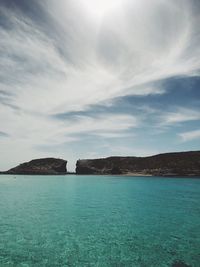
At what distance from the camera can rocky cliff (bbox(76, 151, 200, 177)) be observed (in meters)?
157

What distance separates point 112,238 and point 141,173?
156 metres

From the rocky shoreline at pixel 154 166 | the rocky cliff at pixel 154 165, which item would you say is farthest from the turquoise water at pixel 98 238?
the rocky cliff at pixel 154 165

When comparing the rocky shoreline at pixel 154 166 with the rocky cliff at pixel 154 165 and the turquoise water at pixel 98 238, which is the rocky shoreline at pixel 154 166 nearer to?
the rocky cliff at pixel 154 165

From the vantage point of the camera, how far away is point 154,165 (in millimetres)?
174625

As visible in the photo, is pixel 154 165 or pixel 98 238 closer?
pixel 98 238

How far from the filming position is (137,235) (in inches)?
770

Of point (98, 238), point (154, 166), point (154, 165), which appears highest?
point (154, 165)

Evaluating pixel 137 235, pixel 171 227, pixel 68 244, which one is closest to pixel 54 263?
pixel 68 244

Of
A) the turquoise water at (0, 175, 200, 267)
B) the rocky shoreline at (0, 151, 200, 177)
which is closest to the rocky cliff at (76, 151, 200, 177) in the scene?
the rocky shoreline at (0, 151, 200, 177)

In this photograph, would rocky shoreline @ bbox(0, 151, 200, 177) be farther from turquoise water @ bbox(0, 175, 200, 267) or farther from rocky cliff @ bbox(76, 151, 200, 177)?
turquoise water @ bbox(0, 175, 200, 267)

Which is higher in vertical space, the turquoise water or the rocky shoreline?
the rocky shoreline

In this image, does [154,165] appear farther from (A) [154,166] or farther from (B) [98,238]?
(B) [98,238]

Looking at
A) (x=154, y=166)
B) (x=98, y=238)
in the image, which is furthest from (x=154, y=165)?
(x=98, y=238)

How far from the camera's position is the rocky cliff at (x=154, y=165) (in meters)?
157
